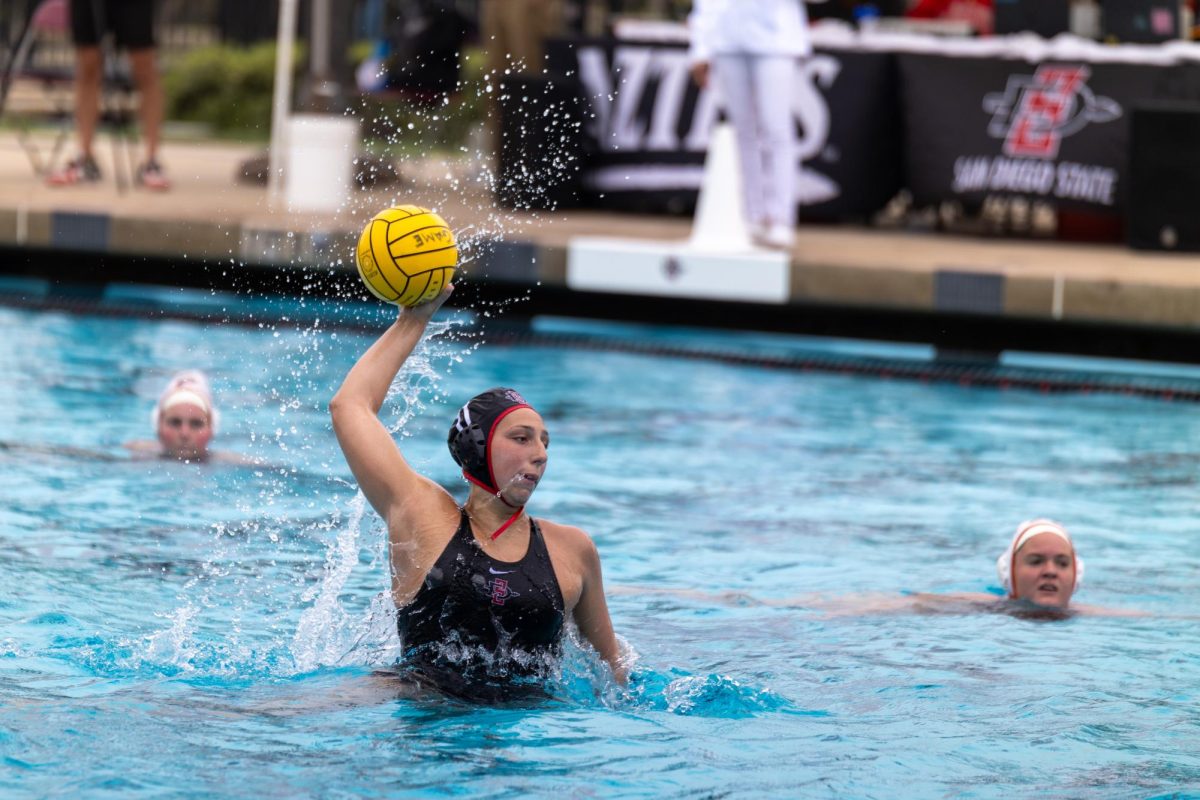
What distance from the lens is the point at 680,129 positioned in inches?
468

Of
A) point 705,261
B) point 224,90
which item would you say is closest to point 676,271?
point 705,261

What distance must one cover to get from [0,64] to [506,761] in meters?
15.3

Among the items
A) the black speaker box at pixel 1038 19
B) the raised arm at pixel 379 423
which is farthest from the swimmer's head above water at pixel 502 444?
the black speaker box at pixel 1038 19

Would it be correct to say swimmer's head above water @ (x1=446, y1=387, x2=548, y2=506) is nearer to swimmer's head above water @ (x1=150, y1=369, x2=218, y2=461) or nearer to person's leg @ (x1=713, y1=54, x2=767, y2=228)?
swimmer's head above water @ (x1=150, y1=369, x2=218, y2=461)

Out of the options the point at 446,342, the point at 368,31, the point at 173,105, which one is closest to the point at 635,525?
the point at 446,342

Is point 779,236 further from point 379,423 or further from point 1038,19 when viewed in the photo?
point 379,423

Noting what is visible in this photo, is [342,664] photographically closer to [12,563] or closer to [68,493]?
[12,563]

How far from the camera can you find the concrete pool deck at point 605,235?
9531 millimetres

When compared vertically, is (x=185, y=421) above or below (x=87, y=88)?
below

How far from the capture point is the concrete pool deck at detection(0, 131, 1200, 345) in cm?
953

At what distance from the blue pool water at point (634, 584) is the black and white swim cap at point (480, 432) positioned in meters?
0.55

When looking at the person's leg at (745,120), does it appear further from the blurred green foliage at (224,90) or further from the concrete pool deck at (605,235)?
the blurred green foliage at (224,90)

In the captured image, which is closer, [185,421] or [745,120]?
[185,421]

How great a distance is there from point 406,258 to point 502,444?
18.3 inches
